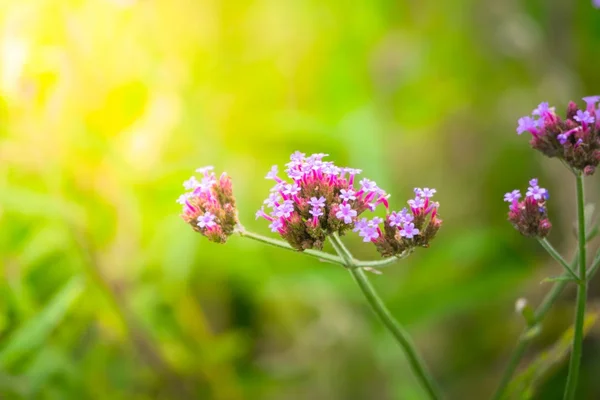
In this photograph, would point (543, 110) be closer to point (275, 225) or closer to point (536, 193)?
point (536, 193)

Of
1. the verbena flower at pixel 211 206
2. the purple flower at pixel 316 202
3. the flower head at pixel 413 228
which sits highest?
the verbena flower at pixel 211 206

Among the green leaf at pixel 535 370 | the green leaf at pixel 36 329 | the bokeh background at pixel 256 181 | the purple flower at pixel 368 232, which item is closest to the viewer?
the purple flower at pixel 368 232

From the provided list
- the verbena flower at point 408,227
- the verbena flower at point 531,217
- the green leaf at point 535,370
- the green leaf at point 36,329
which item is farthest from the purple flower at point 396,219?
the green leaf at point 36,329

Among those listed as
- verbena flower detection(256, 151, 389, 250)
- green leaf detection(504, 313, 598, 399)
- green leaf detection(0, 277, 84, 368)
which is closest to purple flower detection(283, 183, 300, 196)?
verbena flower detection(256, 151, 389, 250)

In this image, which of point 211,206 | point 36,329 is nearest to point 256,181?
point 36,329

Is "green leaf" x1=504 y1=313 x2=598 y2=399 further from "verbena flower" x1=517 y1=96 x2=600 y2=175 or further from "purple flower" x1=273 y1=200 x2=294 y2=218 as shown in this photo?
"purple flower" x1=273 y1=200 x2=294 y2=218

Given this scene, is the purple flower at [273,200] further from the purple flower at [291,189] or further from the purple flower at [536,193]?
the purple flower at [536,193]
